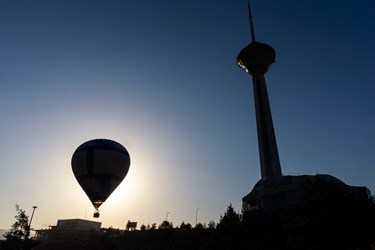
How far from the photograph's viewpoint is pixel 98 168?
28.2 metres

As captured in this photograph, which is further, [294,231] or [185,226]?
[185,226]

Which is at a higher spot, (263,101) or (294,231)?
(263,101)

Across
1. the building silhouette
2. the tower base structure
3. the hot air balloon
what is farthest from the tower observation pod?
the hot air balloon

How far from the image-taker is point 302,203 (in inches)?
1185

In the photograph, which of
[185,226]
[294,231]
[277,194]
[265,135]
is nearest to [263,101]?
[265,135]

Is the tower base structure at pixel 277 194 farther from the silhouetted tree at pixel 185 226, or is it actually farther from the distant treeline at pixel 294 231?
the silhouetted tree at pixel 185 226

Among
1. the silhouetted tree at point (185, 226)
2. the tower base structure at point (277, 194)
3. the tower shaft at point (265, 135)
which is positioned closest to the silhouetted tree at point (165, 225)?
the silhouetted tree at point (185, 226)

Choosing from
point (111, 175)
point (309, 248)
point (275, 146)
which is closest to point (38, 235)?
point (275, 146)

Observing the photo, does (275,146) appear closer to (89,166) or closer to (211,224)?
(211,224)

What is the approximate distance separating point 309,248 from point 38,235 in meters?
151

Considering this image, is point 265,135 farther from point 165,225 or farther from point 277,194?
point 165,225

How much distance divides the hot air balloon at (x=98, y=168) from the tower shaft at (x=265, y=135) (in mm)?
53177

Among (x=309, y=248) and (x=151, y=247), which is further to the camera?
(x=151, y=247)

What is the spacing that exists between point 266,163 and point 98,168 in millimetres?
56184
